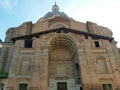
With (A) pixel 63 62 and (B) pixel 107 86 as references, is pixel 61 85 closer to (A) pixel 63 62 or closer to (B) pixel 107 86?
(A) pixel 63 62

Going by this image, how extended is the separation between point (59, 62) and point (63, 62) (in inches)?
20.1

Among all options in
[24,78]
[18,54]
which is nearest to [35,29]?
[18,54]

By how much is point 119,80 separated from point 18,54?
36.8 ft

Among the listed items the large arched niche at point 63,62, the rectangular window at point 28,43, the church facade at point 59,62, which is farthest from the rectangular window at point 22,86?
the rectangular window at point 28,43

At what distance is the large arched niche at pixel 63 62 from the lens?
56.3 ft

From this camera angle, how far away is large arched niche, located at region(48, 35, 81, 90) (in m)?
17.2

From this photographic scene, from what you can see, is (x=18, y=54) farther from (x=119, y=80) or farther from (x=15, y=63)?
(x=119, y=80)

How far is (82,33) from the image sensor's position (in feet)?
58.8

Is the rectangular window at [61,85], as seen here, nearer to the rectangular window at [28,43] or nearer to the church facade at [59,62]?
the church facade at [59,62]

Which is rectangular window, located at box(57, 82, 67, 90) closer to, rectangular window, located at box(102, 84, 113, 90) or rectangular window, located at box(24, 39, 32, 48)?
rectangular window, located at box(102, 84, 113, 90)

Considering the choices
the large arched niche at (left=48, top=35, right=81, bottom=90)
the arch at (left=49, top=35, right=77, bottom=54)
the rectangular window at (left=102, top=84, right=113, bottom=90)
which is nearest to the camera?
the rectangular window at (left=102, top=84, right=113, bottom=90)

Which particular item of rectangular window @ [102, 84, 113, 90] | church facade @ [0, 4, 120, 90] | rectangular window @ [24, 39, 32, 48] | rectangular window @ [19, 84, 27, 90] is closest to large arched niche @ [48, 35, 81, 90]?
church facade @ [0, 4, 120, 90]

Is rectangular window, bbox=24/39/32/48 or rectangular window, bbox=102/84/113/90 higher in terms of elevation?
rectangular window, bbox=24/39/32/48

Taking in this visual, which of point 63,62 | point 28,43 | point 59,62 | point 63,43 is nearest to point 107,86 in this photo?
point 63,62
